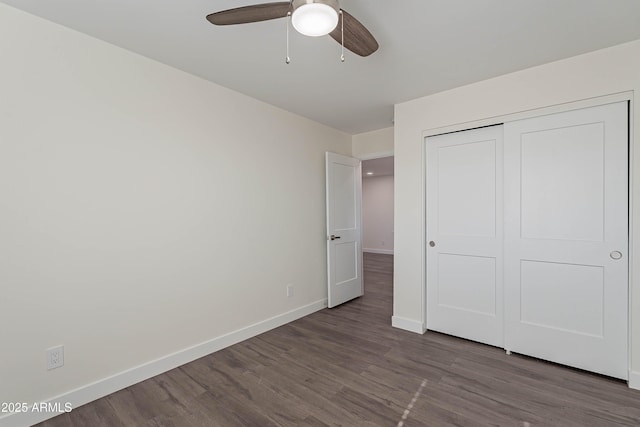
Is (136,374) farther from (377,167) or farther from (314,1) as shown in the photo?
(377,167)

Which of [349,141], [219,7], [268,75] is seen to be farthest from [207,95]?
[349,141]

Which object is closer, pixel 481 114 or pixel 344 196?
pixel 481 114

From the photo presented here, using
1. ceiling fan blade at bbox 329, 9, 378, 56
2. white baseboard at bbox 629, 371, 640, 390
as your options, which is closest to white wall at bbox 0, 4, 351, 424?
ceiling fan blade at bbox 329, 9, 378, 56

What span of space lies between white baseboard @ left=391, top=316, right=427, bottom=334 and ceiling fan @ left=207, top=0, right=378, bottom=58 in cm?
266

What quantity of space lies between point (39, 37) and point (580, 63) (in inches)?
152

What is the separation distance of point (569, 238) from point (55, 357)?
3840mm

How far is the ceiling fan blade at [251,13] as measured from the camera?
1302 millimetres

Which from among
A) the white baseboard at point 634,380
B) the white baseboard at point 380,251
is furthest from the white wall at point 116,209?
the white baseboard at point 380,251

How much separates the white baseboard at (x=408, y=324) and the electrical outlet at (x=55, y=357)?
288 cm

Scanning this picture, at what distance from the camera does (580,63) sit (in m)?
2.23

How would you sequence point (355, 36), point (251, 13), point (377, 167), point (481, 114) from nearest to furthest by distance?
point (251, 13) < point (355, 36) < point (481, 114) < point (377, 167)

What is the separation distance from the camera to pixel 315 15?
1.16m

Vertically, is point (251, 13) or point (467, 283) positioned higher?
→ point (251, 13)

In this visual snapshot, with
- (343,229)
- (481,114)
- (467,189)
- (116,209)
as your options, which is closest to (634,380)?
(467,189)
